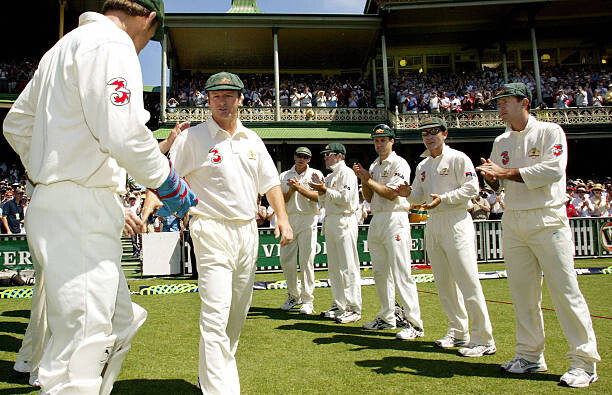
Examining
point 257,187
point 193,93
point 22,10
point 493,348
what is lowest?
point 493,348

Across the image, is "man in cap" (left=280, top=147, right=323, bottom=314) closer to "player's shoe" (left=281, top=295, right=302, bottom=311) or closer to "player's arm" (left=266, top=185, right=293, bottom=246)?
"player's shoe" (left=281, top=295, right=302, bottom=311)

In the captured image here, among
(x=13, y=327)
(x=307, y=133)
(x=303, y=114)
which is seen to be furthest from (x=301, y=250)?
(x=303, y=114)

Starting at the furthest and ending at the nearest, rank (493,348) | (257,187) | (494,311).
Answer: (494,311)
(493,348)
(257,187)

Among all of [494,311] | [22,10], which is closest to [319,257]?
[494,311]

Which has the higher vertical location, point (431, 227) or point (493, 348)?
point (431, 227)

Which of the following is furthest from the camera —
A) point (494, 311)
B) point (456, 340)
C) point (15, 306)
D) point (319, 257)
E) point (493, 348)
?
point (319, 257)

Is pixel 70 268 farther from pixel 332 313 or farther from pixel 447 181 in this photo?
pixel 332 313

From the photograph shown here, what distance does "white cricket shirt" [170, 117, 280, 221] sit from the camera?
3996 millimetres

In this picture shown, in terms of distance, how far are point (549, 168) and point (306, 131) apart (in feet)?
65.9

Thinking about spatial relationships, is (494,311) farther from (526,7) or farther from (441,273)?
(526,7)

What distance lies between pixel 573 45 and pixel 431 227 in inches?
1230

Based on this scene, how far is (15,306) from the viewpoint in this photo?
814 cm

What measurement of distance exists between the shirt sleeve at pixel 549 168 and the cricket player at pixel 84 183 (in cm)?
334

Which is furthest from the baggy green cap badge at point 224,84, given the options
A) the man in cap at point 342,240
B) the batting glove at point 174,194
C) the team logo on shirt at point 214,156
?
the man in cap at point 342,240
